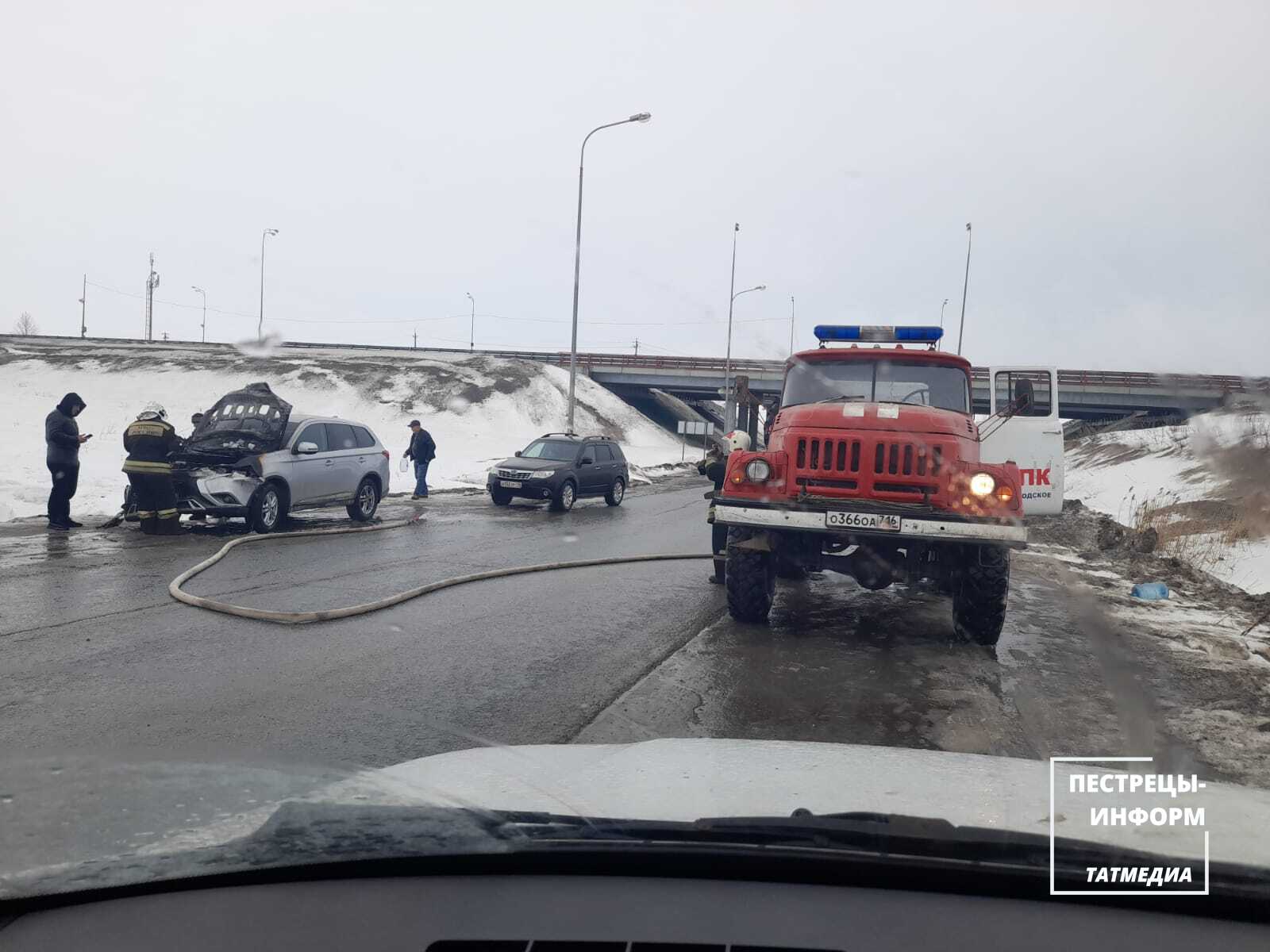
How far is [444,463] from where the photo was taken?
109ft

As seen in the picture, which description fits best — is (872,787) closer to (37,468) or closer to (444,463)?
(37,468)

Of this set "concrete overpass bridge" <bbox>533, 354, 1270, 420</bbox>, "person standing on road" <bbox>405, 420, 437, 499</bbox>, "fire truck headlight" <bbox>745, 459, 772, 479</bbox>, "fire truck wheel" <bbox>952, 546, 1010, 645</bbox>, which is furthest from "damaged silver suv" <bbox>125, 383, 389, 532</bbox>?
"fire truck wheel" <bbox>952, 546, 1010, 645</bbox>

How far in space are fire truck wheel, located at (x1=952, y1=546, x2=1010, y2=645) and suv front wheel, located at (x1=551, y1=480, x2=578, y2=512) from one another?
12.4 metres

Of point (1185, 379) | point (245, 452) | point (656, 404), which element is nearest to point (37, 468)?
point (245, 452)

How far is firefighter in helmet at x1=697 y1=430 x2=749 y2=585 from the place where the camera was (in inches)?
365

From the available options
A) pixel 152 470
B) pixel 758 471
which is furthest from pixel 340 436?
pixel 758 471

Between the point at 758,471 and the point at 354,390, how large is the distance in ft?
176

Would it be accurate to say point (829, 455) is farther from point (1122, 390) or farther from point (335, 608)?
point (335, 608)

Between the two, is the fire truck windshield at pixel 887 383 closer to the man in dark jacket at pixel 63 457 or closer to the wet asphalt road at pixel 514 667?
the wet asphalt road at pixel 514 667

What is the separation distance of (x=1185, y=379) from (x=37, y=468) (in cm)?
2186

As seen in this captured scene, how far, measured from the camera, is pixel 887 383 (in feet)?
29.5

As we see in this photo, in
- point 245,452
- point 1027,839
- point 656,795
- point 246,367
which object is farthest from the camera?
point 246,367

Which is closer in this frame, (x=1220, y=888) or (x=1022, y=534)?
(x=1220, y=888)

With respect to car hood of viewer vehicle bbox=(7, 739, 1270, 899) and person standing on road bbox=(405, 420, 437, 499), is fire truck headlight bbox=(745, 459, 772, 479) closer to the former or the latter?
car hood of viewer vehicle bbox=(7, 739, 1270, 899)
